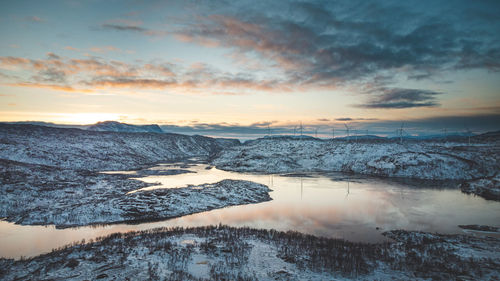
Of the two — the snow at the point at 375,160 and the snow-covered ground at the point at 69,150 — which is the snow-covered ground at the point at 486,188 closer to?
the snow at the point at 375,160

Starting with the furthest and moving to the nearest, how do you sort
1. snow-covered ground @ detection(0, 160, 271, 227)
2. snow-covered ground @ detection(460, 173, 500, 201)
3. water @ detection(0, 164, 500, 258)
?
1. snow-covered ground @ detection(460, 173, 500, 201)
2. snow-covered ground @ detection(0, 160, 271, 227)
3. water @ detection(0, 164, 500, 258)

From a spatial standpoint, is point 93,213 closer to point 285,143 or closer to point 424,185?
point 424,185

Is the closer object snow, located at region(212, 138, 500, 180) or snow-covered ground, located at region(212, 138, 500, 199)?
snow-covered ground, located at region(212, 138, 500, 199)

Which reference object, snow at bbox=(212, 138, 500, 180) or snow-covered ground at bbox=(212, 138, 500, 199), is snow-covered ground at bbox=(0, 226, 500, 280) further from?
snow at bbox=(212, 138, 500, 180)

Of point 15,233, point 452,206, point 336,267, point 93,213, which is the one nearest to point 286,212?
point 336,267

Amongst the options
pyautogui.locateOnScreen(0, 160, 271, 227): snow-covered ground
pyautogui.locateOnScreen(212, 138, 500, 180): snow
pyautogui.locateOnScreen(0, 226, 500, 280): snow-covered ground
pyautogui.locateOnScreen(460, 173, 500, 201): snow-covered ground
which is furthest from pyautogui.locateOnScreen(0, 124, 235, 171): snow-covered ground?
pyautogui.locateOnScreen(460, 173, 500, 201): snow-covered ground

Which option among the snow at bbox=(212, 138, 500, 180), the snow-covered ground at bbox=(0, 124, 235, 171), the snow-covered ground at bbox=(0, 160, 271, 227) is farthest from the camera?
the snow at bbox=(212, 138, 500, 180)

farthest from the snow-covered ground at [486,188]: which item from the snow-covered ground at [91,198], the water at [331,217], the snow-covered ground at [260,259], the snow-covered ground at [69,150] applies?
the snow-covered ground at [69,150]
